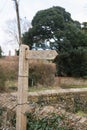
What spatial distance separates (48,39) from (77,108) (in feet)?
55.6

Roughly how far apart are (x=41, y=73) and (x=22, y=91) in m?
10.6

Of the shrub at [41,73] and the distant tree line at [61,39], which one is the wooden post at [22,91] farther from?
the distant tree line at [61,39]

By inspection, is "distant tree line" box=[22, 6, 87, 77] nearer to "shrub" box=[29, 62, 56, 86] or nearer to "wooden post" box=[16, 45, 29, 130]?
"shrub" box=[29, 62, 56, 86]

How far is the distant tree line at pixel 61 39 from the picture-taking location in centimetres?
2377

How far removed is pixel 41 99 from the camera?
8383 mm

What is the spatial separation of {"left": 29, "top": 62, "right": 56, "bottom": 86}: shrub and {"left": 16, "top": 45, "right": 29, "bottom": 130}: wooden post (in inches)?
379

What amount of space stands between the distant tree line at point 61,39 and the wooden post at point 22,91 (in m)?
18.5

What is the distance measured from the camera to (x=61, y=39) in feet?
80.0

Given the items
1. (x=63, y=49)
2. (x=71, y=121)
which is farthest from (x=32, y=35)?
(x=71, y=121)

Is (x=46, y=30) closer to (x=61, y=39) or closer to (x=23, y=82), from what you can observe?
(x=61, y=39)

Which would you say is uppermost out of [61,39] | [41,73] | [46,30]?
[46,30]

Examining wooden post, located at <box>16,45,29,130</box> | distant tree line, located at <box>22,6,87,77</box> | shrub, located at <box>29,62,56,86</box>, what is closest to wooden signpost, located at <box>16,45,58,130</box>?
wooden post, located at <box>16,45,29,130</box>

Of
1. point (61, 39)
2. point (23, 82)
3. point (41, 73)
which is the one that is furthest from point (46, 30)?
point (23, 82)

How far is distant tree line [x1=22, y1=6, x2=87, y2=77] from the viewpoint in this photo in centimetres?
2377
